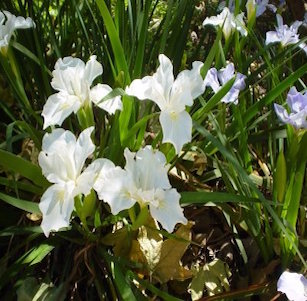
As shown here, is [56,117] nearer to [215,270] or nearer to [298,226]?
[215,270]

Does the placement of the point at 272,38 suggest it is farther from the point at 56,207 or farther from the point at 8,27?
the point at 56,207

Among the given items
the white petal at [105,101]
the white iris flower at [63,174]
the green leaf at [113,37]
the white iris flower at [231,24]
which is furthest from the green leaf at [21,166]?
the white iris flower at [231,24]

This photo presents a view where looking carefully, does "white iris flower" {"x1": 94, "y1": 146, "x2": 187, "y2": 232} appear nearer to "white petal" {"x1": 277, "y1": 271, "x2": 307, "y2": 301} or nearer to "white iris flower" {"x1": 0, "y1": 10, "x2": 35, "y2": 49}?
"white petal" {"x1": 277, "y1": 271, "x2": 307, "y2": 301}

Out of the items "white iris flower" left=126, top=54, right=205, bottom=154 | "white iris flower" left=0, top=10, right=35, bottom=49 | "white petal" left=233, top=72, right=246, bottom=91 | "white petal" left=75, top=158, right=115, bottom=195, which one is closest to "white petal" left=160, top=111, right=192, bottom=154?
"white iris flower" left=126, top=54, right=205, bottom=154

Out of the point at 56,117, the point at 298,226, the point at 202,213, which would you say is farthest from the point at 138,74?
the point at 298,226

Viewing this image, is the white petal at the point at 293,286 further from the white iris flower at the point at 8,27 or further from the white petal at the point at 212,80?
the white iris flower at the point at 8,27

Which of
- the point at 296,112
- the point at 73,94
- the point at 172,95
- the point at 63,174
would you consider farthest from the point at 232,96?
the point at 63,174
